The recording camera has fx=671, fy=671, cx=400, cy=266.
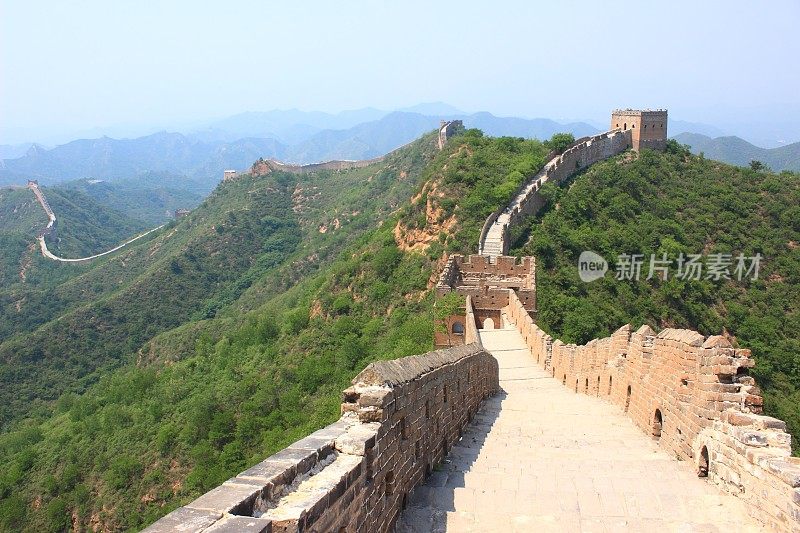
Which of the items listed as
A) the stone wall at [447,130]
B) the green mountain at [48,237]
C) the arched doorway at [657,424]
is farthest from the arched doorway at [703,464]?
the green mountain at [48,237]

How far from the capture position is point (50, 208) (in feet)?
390

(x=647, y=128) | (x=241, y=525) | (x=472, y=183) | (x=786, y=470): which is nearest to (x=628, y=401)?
(x=786, y=470)

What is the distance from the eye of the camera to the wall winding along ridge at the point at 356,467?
12.8ft

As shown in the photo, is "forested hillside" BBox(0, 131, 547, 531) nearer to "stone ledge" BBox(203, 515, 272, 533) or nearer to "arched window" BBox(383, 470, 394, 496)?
"arched window" BBox(383, 470, 394, 496)

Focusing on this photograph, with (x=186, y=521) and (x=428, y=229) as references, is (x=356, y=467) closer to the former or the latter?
(x=186, y=521)

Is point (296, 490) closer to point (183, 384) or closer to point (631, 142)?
point (183, 384)

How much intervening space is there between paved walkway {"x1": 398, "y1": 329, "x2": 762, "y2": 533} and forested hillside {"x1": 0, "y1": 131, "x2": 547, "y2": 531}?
8878 mm

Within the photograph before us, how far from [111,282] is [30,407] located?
93.6 feet

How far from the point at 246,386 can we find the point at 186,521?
25.0m

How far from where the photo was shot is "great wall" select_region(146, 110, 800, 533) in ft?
15.1

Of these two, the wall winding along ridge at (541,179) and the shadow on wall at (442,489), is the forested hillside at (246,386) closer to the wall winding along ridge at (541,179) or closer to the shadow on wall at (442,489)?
the wall winding along ridge at (541,179)

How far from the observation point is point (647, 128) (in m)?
48.3

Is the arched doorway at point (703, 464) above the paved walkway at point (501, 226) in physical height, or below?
below

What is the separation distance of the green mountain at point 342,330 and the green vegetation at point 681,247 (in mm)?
113
